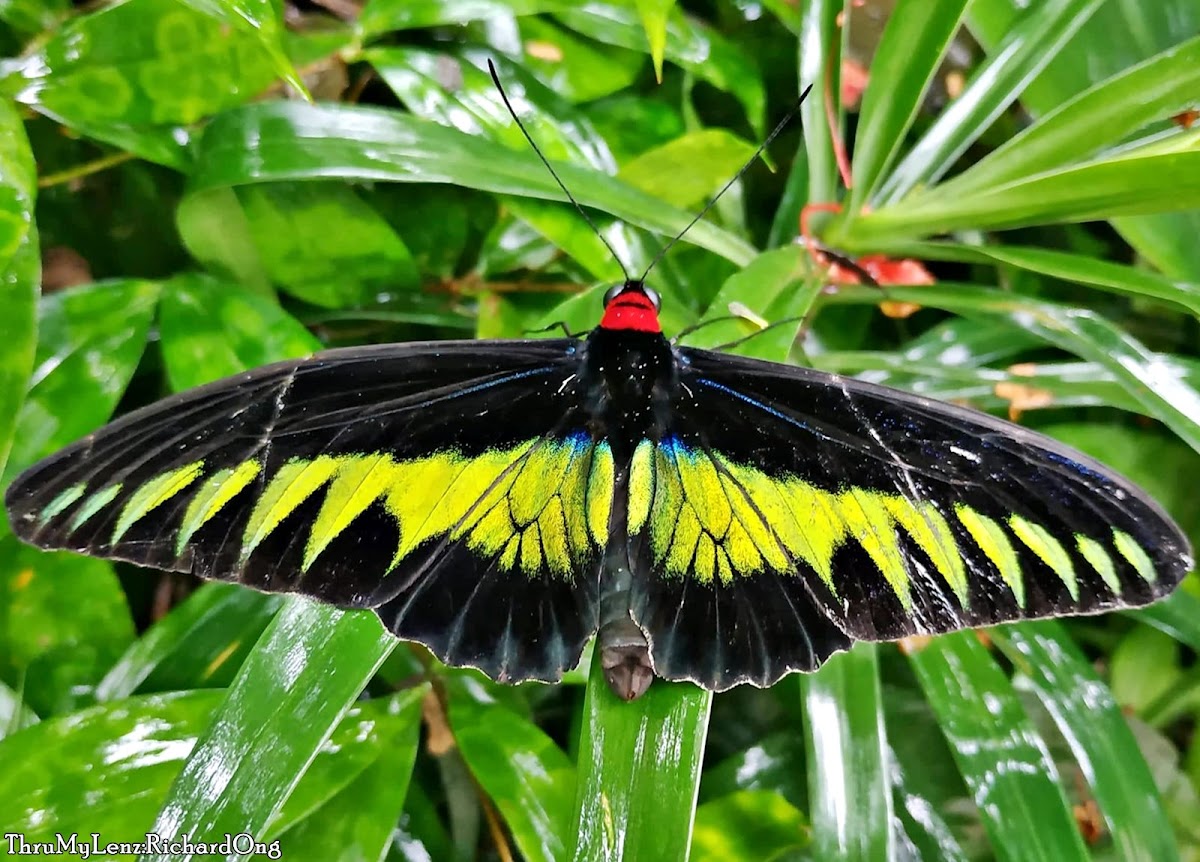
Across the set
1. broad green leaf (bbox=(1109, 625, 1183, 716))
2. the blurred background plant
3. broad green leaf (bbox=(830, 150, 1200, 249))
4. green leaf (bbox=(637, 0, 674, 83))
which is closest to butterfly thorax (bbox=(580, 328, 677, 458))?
the blurred background plant

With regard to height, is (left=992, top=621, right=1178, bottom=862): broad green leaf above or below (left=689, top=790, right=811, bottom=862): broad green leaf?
above

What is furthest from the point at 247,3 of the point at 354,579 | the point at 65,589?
the point at 65,589

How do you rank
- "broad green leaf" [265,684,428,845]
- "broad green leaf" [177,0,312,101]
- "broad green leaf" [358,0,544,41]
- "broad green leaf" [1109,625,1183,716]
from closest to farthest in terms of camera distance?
"broad green leaf" [177,0,312,101], "broad green leaf" [265,684,428,845], "broad green leaf" [358,0,544,41], "broad green leaf" [1109,625,1183,716]

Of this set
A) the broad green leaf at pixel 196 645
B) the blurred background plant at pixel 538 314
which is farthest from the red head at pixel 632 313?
the broad green leaf at pixel 196 645

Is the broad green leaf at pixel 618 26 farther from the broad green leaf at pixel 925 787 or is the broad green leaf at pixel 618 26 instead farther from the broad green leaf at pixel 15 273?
the broad green leaf at pixel 925 787

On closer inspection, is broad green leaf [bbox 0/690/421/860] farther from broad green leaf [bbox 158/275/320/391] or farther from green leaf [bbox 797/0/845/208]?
green leaf [bbox 797/0/845/208]

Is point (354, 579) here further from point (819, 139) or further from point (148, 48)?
point (819, 139)

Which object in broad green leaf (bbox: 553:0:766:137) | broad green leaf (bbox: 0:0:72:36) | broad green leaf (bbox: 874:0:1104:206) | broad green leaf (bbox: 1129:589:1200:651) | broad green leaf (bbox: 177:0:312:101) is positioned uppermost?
broad green leaf (bbox: 553:0:766:137)

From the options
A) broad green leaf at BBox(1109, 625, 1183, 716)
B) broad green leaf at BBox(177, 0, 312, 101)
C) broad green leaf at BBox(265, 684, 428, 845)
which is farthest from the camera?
broad green leaf at BBox(1109, 625, 1183, 716)
